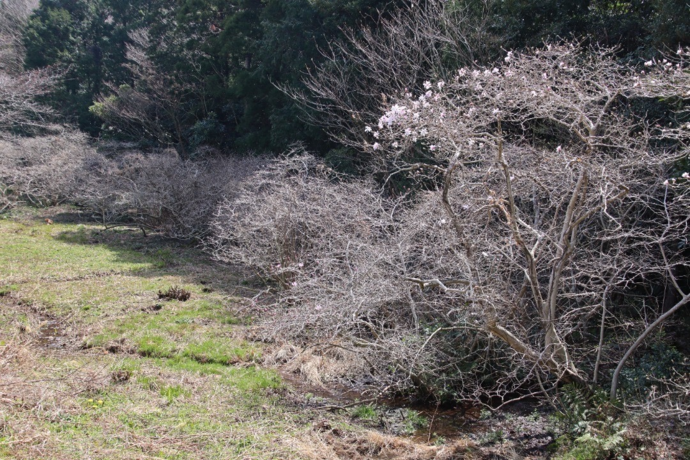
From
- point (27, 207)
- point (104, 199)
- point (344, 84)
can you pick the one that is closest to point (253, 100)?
point (104, 199)

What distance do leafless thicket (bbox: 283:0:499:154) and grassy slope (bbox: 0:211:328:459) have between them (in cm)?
546

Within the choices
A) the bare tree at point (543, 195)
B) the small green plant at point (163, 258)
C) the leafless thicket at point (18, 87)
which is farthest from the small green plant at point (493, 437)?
the leafless thicket at point (18, 87)

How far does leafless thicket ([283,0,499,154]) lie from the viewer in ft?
39.2

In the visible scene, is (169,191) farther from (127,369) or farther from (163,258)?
(127,369)

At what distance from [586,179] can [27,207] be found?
2301cm

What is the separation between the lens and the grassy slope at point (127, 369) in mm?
4727

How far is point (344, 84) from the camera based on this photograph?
1444 cm

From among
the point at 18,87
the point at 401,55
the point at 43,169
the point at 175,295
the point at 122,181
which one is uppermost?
the point at 18,87

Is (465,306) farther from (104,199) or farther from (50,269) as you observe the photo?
(104,199)

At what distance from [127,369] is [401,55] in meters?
9.61

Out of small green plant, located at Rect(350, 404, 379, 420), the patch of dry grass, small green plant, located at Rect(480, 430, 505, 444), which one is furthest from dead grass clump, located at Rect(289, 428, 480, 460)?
small green plant, located at Rect(350, 404, 379, 420)

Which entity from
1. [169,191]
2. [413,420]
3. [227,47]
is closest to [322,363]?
[413,420]

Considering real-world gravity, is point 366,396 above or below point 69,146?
below

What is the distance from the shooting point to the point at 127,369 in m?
6.68
